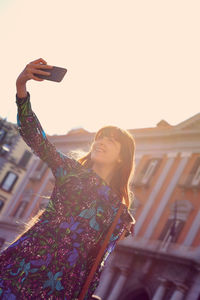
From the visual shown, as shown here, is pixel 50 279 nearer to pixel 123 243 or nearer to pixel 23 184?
pixel 123 243

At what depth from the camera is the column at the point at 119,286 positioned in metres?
19.8

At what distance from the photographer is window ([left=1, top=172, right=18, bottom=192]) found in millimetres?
46912

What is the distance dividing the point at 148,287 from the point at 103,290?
114 inches

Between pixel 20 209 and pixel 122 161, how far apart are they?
30520 millimetres

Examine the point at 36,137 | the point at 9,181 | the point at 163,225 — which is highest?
the point at 9,181

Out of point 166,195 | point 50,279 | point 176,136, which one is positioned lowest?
point 50,279

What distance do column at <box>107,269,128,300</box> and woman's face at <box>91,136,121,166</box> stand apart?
697 inches

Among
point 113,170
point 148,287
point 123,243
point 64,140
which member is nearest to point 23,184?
point 64,140

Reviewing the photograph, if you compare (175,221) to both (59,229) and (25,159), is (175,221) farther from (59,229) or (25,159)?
(25,159)

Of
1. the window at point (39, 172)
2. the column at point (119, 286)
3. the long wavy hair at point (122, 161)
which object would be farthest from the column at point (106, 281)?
the long wavy hair at point (122, 161)

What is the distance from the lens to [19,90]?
264 centimetres

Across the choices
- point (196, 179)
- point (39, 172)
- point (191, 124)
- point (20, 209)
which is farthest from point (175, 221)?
point (39, 172)

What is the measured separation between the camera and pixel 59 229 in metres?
2.72

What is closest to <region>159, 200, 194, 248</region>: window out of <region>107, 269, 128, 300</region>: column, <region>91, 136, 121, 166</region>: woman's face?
<region>107, 269, 128, 300</region>: column
